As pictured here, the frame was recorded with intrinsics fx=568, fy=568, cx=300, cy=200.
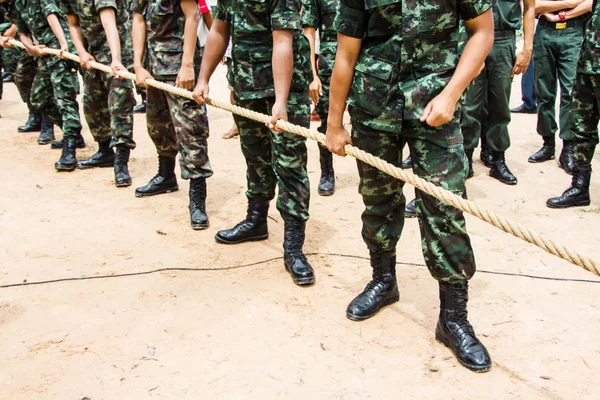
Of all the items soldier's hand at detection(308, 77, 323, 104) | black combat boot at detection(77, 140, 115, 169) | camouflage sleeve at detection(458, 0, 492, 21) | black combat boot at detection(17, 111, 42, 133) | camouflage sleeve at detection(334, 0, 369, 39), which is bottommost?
black combat boot at detection(17, 111, 42, 133)

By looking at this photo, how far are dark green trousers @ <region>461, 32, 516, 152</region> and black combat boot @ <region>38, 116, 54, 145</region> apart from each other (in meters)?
4.84

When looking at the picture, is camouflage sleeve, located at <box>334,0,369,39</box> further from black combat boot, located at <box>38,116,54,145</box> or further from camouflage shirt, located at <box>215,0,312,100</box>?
black combat boot, located at <box>38,116,54,145</box>

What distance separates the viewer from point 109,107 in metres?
5.12

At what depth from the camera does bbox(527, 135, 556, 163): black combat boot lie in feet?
18.4

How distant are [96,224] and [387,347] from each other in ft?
8.70

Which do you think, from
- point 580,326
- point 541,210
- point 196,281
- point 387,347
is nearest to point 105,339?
point 196,281

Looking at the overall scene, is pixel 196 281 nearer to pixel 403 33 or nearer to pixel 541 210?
pixel 403 33

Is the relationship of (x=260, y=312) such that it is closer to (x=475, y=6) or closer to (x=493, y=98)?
(x=475, y=6)

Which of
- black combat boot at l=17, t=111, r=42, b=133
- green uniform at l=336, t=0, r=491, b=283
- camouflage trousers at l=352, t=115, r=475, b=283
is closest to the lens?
green uniform at l=336, t=0, r=491, b=283

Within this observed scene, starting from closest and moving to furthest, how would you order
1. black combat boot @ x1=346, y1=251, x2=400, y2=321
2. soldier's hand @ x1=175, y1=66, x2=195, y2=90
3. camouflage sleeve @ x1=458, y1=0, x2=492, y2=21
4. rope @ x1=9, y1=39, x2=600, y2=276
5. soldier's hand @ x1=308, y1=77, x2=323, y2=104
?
rope @ x1=9, y1=39, x2=600, y2=276
camouflage sleeve @ x1=458, y1=0, x2=492, y2=21
black combat boot @ x1=346, y1=251, x2=400, y2=321
soldier's hand @ x1=175, y1=66, x2=195, y2=90
soldier's hand @ x1=308, y1=77, x2=323, y2=104

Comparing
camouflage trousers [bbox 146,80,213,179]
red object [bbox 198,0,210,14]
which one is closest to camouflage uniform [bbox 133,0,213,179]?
camouflage trousers [bbox 146,80,213,179]

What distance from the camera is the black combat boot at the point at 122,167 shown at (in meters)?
5.22

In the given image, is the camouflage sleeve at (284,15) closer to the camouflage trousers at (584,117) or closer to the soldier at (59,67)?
the camouflage trousers at (584,117)

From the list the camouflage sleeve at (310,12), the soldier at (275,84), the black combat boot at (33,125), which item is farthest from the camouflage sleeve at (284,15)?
the black combat boot at (33,125)
